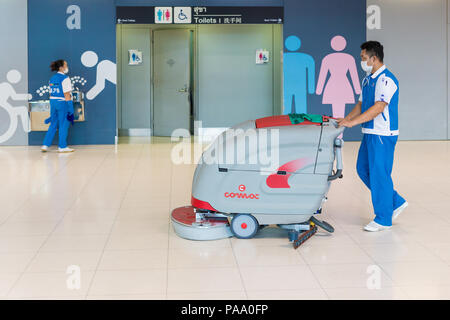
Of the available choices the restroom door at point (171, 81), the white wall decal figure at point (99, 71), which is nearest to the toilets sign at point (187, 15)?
the white wall decal figure at point (99, 71)

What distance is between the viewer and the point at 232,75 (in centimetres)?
1171

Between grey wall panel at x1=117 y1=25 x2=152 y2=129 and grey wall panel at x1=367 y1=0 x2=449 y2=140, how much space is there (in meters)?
4.18

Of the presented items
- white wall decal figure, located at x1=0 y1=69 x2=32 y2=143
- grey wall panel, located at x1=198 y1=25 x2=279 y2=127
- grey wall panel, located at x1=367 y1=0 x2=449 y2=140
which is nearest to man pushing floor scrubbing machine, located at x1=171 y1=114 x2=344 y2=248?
white wall decal figure, located at x1=0 y1=69 x2=32 y2=143

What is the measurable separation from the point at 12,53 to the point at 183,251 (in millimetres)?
7377

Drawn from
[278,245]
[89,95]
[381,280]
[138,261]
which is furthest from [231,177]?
[89,95]

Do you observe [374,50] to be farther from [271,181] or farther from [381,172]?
[271,181]

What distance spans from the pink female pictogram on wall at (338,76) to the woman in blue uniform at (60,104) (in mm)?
4166

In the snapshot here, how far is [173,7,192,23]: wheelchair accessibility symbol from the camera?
1025 centimetres

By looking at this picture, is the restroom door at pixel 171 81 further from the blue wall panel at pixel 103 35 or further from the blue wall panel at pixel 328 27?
the blue wall panel at pixel 328 27

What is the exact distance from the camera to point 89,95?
10.4 metres

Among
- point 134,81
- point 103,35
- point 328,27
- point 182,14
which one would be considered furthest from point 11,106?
point 328,27

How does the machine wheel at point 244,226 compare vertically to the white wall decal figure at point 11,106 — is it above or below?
below

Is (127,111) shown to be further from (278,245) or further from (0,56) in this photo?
(278,245)

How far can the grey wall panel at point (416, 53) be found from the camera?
1069 centimetres
